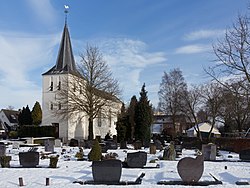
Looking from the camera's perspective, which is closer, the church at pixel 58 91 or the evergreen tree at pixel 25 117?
the church at pixel 58 91

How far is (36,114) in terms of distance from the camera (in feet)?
219

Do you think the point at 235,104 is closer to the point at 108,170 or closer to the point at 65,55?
the point at 65,55

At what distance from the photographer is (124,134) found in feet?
162

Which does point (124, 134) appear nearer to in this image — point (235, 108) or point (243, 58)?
point (235, 108)

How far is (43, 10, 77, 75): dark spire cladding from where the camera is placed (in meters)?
59.8

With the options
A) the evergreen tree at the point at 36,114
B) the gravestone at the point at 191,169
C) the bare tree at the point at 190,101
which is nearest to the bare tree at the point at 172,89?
the bare tree at the point at 190,101

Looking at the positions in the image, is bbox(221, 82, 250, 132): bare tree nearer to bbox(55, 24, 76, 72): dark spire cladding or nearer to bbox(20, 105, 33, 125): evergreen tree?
bbox(55, 24, 76, 72): dark spire cladding

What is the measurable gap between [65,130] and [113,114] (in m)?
11.1

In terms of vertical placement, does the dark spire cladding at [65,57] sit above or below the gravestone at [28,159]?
above

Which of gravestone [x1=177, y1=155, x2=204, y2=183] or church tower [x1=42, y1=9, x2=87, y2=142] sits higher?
church tower [x1=42, y1=9, x2=87, y2=142]

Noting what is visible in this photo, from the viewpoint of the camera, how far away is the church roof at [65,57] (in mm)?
59812

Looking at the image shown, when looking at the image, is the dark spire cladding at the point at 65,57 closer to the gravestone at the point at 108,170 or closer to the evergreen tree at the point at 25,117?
the evergreen tree at the point at 25,117

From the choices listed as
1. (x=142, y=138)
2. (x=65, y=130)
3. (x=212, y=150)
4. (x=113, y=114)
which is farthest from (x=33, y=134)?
(x=212, y=150)

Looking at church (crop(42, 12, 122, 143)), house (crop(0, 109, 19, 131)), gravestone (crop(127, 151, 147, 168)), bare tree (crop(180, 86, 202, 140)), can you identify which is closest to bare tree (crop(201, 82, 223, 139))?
bare tree (crop(180, 86, 202, 140))
